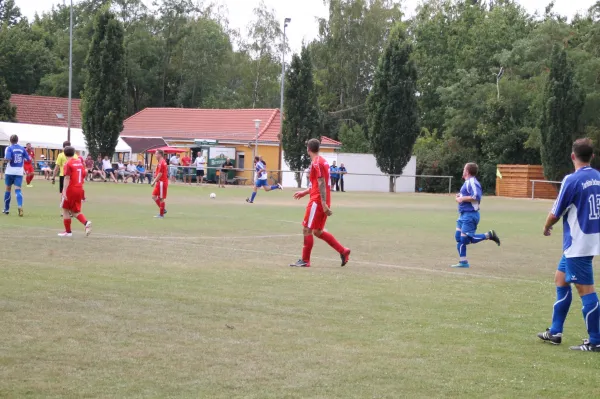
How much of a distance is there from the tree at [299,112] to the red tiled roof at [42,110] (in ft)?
87.5

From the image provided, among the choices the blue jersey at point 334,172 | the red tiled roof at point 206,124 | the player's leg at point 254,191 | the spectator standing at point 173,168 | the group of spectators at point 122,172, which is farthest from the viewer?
the red tiled roof at point 206,124

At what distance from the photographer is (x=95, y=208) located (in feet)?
86.5

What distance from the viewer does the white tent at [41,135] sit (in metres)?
56.8

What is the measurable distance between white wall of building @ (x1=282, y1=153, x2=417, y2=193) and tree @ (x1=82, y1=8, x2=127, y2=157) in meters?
11.8

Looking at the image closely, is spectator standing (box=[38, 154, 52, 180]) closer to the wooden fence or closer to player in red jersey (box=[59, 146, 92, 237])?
the wooden fence

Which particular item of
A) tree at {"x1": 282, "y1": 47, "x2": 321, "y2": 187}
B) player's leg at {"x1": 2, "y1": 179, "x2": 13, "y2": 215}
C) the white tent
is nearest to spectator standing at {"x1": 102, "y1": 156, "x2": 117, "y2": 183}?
the white tent

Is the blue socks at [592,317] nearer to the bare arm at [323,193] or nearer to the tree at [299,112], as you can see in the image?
the bare arm at [323,193]

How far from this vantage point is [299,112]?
5844 centimetres

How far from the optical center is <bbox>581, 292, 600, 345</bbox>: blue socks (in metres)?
7.91

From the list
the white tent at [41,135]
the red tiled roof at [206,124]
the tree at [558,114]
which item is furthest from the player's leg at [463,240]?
the red tiled roof at [206,124]

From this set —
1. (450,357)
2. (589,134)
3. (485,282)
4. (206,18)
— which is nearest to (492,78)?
(589,134)

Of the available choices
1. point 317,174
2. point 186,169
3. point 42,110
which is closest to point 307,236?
point 317,174

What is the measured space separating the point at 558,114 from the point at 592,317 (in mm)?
44220

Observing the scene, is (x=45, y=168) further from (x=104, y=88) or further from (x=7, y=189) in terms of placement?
(x=7, y=189)
